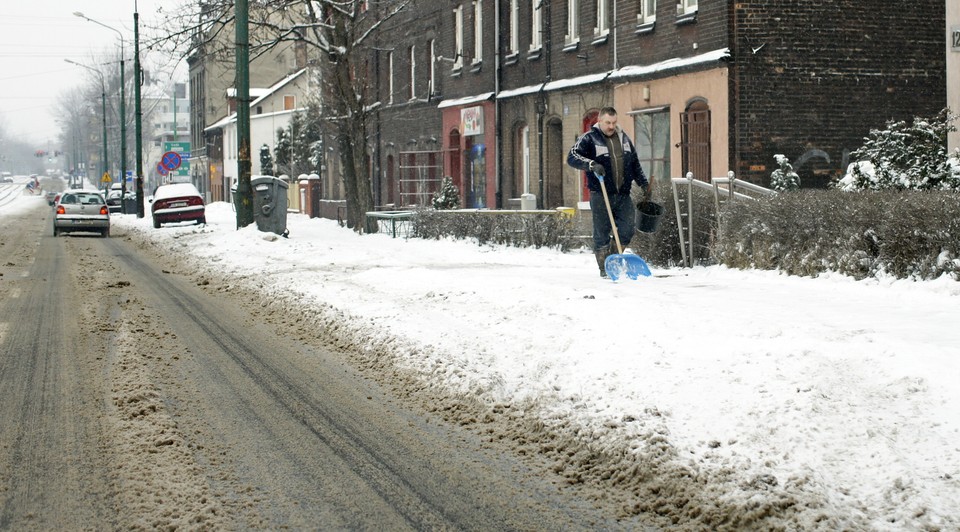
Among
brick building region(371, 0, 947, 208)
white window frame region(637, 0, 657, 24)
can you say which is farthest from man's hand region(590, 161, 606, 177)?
white window frame region(637, 0, 657, 24)

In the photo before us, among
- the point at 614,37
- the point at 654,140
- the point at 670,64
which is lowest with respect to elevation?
the point at 654,140

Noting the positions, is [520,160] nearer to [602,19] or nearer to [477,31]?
[477,31]

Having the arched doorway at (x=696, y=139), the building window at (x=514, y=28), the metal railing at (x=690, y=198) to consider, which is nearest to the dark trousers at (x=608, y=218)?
the metal railing at (x=690, y=198)

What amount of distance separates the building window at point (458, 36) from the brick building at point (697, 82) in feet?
4.33

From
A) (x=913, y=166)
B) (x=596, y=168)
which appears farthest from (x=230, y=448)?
(x=913, y=166)

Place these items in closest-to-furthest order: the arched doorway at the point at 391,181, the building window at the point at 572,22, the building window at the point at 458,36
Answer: the building window at the point at 572,22 → the building window at the point at 458,36 → the arched doorway at the point at 391,181

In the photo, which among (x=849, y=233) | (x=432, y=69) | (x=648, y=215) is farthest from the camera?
(x=432, y=69)

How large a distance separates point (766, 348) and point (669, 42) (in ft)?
52.4

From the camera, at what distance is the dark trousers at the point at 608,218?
13.0m

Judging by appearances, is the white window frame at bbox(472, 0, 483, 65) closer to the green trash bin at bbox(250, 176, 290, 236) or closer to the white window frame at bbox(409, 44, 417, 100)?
the white window frame at bbox(409, 44, 417, 100)

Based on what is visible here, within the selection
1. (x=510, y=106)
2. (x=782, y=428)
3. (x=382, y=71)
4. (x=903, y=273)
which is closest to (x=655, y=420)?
(x=782, y=428)

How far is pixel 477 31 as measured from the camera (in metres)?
34.0

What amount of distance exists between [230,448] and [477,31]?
28782 mm

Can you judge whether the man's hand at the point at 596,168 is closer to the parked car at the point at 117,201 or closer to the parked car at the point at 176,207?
the parked car at the point at 176,207
